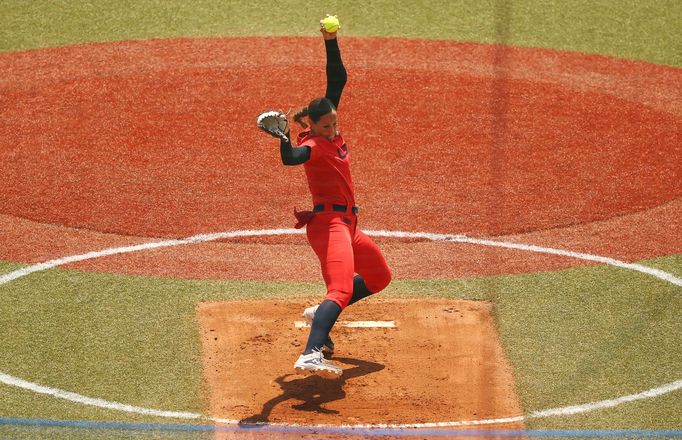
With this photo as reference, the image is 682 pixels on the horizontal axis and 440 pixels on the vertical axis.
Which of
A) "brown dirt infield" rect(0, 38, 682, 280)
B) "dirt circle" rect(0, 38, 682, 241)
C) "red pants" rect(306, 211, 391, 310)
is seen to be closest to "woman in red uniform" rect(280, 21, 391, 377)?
"red pants" rect(306, 211, 391, 310)

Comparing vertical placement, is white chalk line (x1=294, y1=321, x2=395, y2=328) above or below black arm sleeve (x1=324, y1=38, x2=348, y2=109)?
below

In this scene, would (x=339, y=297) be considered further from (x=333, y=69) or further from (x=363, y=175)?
(x=363, y=175)

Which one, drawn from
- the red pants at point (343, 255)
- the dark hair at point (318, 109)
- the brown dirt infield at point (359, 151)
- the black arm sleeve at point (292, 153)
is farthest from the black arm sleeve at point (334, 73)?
the brown dirt infield at point (359, 151)

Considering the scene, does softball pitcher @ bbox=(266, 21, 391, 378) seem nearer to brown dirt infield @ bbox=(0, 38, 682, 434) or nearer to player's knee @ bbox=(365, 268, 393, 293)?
player's knee @ bbox=(365, 268, 393, 293)

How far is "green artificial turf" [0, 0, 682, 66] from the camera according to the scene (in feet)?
51.2

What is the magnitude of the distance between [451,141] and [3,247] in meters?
4.96

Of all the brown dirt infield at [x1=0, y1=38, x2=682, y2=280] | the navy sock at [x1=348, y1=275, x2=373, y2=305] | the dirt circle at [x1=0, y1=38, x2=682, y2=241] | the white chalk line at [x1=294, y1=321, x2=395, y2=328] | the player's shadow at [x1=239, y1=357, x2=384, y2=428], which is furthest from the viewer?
the dirt circle at [x1=0, y1=38, x2=682, y2=241]

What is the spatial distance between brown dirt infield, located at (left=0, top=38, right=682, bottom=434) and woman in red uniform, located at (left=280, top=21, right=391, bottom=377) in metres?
0.42

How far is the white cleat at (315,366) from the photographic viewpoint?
301 inches

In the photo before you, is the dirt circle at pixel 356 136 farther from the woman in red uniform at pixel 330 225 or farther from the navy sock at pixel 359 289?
the woman in red uniform at pixel 330 225

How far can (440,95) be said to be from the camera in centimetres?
1378

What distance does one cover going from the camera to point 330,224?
8234 millimetres

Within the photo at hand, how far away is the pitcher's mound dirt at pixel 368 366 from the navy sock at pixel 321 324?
39cm

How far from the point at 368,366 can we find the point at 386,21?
28.5 ft
